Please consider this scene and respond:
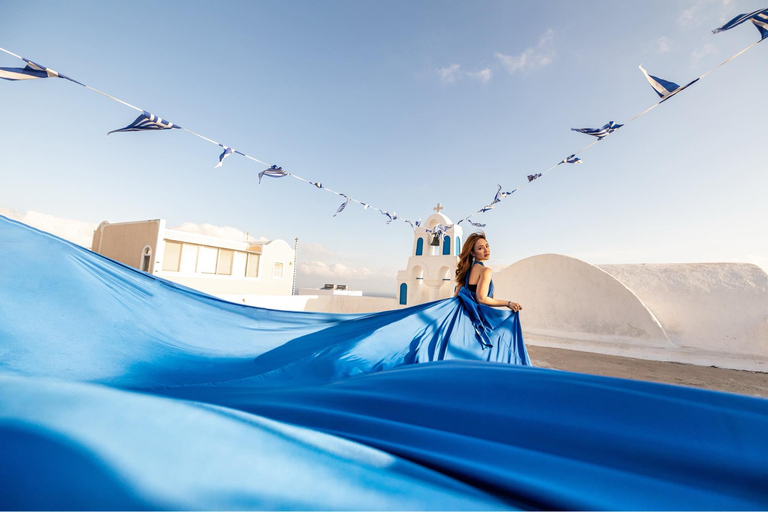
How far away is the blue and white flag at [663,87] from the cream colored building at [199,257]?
1040 centimetres

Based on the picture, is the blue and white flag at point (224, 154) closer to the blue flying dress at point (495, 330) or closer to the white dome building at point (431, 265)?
the blue flying dress at point (495, 330)

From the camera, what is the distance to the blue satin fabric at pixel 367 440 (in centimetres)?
57

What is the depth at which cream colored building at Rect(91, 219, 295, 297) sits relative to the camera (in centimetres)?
1095

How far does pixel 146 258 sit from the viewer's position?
10.9 meters

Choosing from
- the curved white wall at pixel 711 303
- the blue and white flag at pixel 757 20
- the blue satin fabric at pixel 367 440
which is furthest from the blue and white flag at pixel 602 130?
the curved white wall at pixel 711 303

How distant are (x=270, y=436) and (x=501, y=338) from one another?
2576 mm

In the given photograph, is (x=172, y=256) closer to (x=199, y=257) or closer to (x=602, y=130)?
(x=199, y=257)

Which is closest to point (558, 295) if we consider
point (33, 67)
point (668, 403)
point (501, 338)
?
point (501, 338)

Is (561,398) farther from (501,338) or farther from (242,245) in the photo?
(242,245)

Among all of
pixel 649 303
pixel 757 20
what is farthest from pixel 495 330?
pixel 649 303

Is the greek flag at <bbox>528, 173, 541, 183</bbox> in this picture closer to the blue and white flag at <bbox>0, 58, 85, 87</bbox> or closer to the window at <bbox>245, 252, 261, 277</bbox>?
the blue and white flag at <bbox>0, 58, 85, 87</bbox>

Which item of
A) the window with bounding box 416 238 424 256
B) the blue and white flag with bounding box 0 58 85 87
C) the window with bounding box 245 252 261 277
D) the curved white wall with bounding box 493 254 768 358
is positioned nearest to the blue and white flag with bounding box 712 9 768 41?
the curved white wall with bounding box 493 254 768 358

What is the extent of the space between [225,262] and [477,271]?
46.8 ft

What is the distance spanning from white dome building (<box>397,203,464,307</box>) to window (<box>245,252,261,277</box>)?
8105mm
